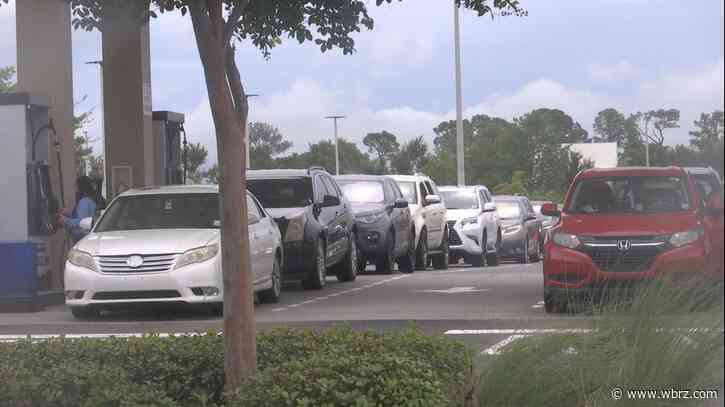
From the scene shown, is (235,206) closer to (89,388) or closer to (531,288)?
(89,388)

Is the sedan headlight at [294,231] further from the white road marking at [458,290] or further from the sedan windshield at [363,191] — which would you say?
the sedan windshield at [363,191]

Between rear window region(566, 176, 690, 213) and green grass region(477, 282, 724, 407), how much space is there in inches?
318

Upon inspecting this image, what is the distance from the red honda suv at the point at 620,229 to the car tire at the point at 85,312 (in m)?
5.02

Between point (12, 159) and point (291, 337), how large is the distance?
10395mm

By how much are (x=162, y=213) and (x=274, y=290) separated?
1.82 m

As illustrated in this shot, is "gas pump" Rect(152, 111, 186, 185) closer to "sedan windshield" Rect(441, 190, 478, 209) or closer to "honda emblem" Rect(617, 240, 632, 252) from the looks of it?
"sedan windshield" Rect(441, 190, 478, 209)

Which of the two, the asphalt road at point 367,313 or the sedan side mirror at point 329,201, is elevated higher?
the sedan side mirror at point 329,201

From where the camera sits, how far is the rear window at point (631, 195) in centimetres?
1473

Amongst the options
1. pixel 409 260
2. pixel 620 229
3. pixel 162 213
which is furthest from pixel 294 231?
pixel 409 260

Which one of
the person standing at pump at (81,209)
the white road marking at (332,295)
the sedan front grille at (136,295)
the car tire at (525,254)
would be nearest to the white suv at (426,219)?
the white road marking at (332,295)

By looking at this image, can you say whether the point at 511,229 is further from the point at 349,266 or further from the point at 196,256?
the point at 196,256

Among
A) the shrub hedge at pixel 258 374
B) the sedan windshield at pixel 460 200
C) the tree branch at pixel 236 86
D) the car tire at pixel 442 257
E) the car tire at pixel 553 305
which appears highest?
the tree branch at pixel 236 86

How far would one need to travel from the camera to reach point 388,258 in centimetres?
2322

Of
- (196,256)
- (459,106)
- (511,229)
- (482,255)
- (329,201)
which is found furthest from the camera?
(459,106)
